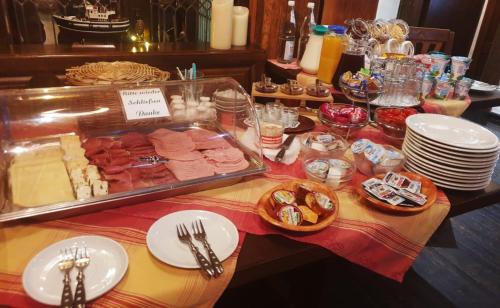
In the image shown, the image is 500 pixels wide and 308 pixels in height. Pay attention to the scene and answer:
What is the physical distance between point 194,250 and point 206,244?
0.10 ft

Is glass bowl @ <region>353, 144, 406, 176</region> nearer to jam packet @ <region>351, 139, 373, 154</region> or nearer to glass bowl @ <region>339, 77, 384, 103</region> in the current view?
jam packet @ <region>351, 139, 373, 154</region>

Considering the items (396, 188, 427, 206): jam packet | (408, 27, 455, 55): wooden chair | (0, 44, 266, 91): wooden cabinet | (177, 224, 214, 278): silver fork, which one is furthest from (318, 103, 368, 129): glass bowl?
(408, 27, 455, 55): wooden chair

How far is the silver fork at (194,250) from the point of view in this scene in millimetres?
724

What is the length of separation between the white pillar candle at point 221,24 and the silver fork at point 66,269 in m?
2.04

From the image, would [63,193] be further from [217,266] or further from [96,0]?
[96,0]

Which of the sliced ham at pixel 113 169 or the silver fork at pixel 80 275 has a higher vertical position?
the sliced ham at pixel 113 169

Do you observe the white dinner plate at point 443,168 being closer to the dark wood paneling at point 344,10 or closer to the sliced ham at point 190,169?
the sliced ham at point 190,169

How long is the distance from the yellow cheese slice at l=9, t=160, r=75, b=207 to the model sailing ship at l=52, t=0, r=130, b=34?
169 centimetres

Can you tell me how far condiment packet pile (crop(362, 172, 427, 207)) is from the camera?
96 centimetres

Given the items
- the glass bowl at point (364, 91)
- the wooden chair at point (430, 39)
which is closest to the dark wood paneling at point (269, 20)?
the wooden chair at point (430, 39)

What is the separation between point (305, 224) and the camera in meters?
0.87

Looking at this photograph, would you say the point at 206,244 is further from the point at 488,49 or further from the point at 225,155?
the point at 488,49

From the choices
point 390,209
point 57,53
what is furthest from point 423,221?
point 57,53

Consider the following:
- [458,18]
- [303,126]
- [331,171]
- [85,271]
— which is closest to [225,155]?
[331,171]
